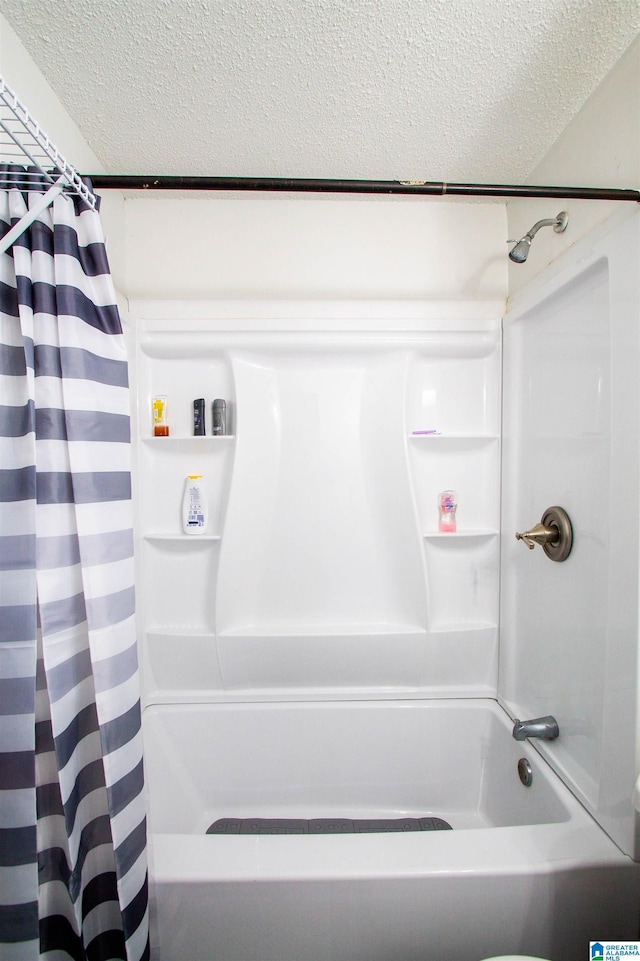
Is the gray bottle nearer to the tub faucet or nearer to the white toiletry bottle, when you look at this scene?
the white toiletry bottle

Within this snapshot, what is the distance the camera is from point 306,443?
166 centimetres

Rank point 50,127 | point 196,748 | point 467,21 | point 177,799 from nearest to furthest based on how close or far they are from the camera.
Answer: point 467,21, point 50,127, point 177,799, point 196,748

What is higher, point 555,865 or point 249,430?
point 249,430

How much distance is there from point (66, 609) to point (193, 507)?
769mm

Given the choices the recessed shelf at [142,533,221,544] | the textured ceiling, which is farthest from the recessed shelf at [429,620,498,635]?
the textured ceiling

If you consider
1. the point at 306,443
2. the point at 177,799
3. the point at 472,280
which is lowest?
the point at 177,799

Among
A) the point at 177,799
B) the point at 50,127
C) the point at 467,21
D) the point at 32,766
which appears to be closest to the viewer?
the point at 32,766

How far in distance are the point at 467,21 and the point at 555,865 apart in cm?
191

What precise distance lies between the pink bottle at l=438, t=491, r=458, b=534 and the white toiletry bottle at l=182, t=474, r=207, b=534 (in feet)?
3.12

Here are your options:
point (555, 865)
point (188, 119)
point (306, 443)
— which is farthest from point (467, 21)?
point (555, 865)

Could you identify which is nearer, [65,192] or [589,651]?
[65,192]

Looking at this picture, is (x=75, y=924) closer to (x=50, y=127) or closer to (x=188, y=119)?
(x=50, y=127)

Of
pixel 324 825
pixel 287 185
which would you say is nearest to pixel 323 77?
pixel 287 185

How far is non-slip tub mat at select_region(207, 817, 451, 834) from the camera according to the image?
1.48m
